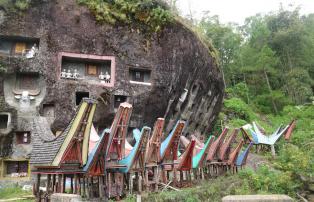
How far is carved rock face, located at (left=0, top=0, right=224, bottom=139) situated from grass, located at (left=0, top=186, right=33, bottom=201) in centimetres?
336

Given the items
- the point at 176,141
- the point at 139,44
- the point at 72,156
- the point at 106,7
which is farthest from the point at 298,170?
the point at 106,7

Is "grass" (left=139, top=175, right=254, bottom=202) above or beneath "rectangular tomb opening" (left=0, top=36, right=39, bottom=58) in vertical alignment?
beneath

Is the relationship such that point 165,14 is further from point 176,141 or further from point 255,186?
point 255,186

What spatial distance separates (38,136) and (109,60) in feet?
27.6

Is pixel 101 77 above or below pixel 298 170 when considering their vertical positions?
above

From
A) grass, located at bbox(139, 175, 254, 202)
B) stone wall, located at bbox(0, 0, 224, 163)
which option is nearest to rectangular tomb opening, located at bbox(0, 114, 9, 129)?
stone wall, located at bbox(0, 0, 224, 163)

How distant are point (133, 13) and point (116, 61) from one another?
309cm

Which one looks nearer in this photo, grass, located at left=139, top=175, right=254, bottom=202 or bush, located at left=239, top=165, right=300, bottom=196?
grass, located at left=139, top=175, right=254, bottom=202

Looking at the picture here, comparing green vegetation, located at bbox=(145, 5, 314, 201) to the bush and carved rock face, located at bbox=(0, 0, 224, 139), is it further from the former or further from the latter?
the bush

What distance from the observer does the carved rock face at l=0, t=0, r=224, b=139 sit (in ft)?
55.0

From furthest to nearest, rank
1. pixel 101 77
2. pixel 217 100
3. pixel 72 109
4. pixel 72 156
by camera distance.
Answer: pixel 217 100 < pixel 101 77 < pixel 72 109 < pixel 72 156

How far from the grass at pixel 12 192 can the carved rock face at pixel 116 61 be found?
132 inches

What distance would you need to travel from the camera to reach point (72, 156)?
30.4ft

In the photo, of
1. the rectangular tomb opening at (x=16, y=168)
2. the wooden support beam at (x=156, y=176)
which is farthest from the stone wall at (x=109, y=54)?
the wooden support beam at (x=156, y=176)
